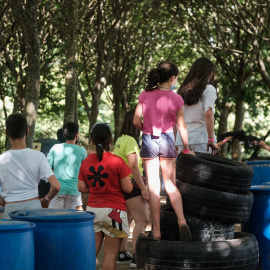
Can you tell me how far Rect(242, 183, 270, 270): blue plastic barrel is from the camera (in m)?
6.73

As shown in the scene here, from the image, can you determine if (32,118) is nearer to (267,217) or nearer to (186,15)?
(267,217)

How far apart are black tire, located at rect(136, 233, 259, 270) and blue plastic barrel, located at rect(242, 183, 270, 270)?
0.64 meters

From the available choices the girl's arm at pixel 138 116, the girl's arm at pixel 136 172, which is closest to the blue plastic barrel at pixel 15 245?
the girl's arm at pixel 138 116

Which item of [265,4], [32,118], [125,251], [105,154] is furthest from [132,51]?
[105,154]

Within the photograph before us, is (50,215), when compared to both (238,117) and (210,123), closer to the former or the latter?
(210,123)

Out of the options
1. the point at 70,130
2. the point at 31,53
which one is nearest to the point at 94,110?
the point at 31,53

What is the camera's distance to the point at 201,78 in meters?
7.00

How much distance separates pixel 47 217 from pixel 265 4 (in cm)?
1825

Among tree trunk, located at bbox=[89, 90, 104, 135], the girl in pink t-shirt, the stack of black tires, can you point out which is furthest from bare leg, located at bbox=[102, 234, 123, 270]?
tree trunk, located at bbox=[89, 90, 104, 135]

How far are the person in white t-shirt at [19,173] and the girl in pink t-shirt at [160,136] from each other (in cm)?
128

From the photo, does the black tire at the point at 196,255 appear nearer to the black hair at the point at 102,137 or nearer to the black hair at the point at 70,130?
the black hair at the point at 102,137

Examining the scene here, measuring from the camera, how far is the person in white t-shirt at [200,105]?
22.7ft

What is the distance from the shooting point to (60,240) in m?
4.45

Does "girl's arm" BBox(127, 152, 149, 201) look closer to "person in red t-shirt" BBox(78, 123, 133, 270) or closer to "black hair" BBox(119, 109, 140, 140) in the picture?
"black hair" BBox(119, 109, 140, 140)
